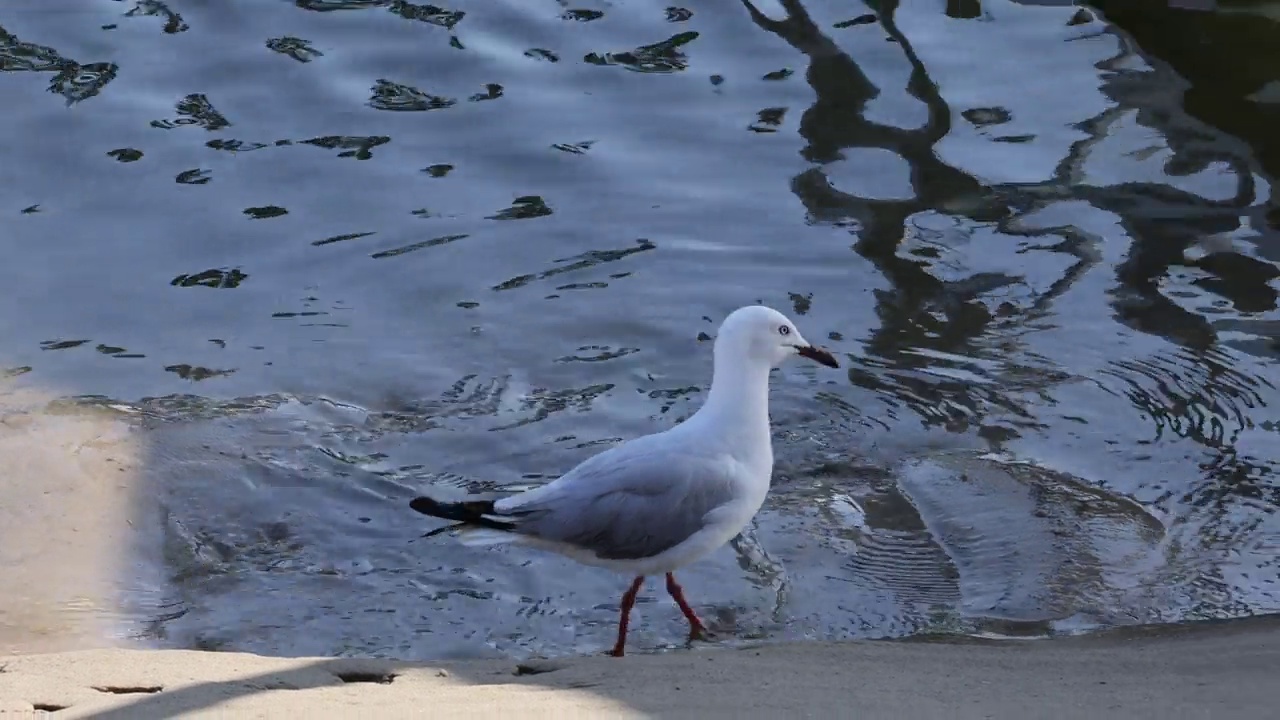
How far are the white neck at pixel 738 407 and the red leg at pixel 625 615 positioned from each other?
0.56 m

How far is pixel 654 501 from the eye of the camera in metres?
5.47

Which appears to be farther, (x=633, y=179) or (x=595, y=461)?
(x=633, y=179)

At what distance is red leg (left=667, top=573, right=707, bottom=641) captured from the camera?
5.73 meters

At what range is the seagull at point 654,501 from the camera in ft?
17.9

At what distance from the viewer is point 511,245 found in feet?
29.0

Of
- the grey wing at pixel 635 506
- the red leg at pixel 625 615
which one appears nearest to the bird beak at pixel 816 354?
the grey wing at pixel 635 506

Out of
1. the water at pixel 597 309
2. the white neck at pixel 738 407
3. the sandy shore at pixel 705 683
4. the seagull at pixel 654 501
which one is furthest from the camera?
the water at pixel 597 309

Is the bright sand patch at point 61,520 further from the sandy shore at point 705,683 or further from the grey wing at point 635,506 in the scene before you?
the grey wing at point 635,506

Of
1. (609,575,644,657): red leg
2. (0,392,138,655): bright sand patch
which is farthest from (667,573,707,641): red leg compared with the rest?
(0,392,138,655): bright sand patch

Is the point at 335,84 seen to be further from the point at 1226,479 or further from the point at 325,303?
the point at 1226,479

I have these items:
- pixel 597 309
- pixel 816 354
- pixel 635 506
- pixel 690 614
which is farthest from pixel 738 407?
pixel 597 309

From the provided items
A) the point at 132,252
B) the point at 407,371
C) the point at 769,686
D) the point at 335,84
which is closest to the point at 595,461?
the point at 769,686

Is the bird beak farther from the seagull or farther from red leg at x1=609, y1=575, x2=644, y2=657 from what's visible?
red leg at x1=609, y1=575, x2=644, y2=657

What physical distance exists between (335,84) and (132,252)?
7.69 feet
